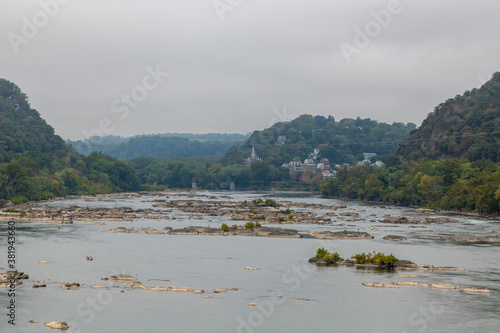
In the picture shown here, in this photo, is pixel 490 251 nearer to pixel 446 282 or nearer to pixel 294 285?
pixel 446 282

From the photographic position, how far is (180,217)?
105750 millimetres

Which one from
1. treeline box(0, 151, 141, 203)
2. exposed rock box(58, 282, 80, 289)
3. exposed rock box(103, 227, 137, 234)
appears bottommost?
exposed rock box(58, 282, 80, 289)

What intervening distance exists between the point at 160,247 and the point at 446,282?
3039 cm

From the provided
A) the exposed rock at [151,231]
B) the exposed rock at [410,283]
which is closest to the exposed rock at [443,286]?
the exposed rock at [410,283]

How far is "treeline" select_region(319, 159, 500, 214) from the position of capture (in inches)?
4125

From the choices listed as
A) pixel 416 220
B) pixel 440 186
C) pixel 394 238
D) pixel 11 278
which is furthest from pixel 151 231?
pixel 440 186

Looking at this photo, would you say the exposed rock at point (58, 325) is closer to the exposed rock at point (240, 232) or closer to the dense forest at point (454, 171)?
the exposed rock at point (240, 232)

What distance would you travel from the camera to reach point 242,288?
46750 mm

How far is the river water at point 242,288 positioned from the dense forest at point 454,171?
4370 cm

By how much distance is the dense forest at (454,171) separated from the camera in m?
114

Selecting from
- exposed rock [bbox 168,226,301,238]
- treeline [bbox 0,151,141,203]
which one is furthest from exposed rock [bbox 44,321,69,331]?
treeline [bbox 0,151,141,203]

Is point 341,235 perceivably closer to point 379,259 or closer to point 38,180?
point 379,259

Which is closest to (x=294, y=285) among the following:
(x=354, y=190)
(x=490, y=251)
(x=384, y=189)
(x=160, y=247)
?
(x=160, y=247)

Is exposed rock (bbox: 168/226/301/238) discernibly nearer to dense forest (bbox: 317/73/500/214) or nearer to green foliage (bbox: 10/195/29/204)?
dense forest (bbox: 317/73/500/214)
